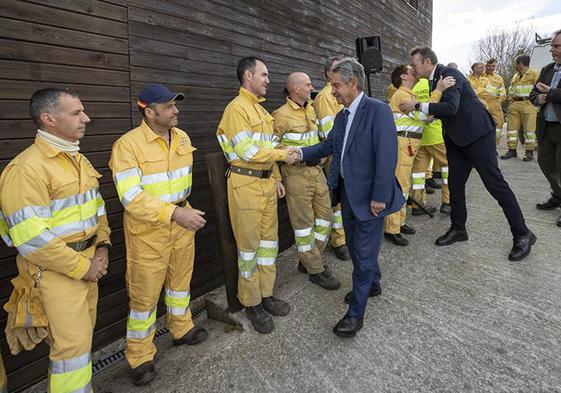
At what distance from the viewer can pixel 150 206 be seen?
2.30 meters

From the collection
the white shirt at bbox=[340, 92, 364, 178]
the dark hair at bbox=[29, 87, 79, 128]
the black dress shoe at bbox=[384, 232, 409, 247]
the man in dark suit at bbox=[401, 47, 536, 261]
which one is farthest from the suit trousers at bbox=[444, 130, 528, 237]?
the dark hair at bbox=[29, 87, 79, 128]

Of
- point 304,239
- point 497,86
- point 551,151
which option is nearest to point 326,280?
point 304,239

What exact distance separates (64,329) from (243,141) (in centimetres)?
180

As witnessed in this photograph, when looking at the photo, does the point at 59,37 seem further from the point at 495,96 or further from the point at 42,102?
the point at 495,96

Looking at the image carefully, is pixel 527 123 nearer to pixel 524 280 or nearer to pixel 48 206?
pixel 524 280

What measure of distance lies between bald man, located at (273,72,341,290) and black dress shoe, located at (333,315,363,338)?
74 centimetres

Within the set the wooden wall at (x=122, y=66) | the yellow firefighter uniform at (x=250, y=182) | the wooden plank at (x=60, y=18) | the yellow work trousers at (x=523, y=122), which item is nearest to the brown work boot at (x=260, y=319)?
the yellow firefighter uniform at (x=250, y=182)

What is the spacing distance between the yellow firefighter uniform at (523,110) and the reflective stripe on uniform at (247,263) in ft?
26.7

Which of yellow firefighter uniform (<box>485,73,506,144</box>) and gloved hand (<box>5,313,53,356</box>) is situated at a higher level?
yellow firefighter uniform (<box>485,73,506,144</box>)

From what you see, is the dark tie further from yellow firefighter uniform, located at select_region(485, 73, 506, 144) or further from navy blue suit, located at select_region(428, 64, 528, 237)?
yellow firefighter uniform, located at select_region(485, 73, 506, 144)

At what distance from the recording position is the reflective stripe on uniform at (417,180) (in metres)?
5.41

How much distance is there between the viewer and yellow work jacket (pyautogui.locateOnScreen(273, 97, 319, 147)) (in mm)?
3619

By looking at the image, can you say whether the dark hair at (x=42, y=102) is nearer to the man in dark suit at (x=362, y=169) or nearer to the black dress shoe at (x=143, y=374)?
the black dress shoe at (x=143, y=374)

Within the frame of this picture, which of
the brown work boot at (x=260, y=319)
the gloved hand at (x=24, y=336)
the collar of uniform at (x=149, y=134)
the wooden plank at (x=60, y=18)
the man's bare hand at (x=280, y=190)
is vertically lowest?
the brown work boot at (x=260, y=319)
